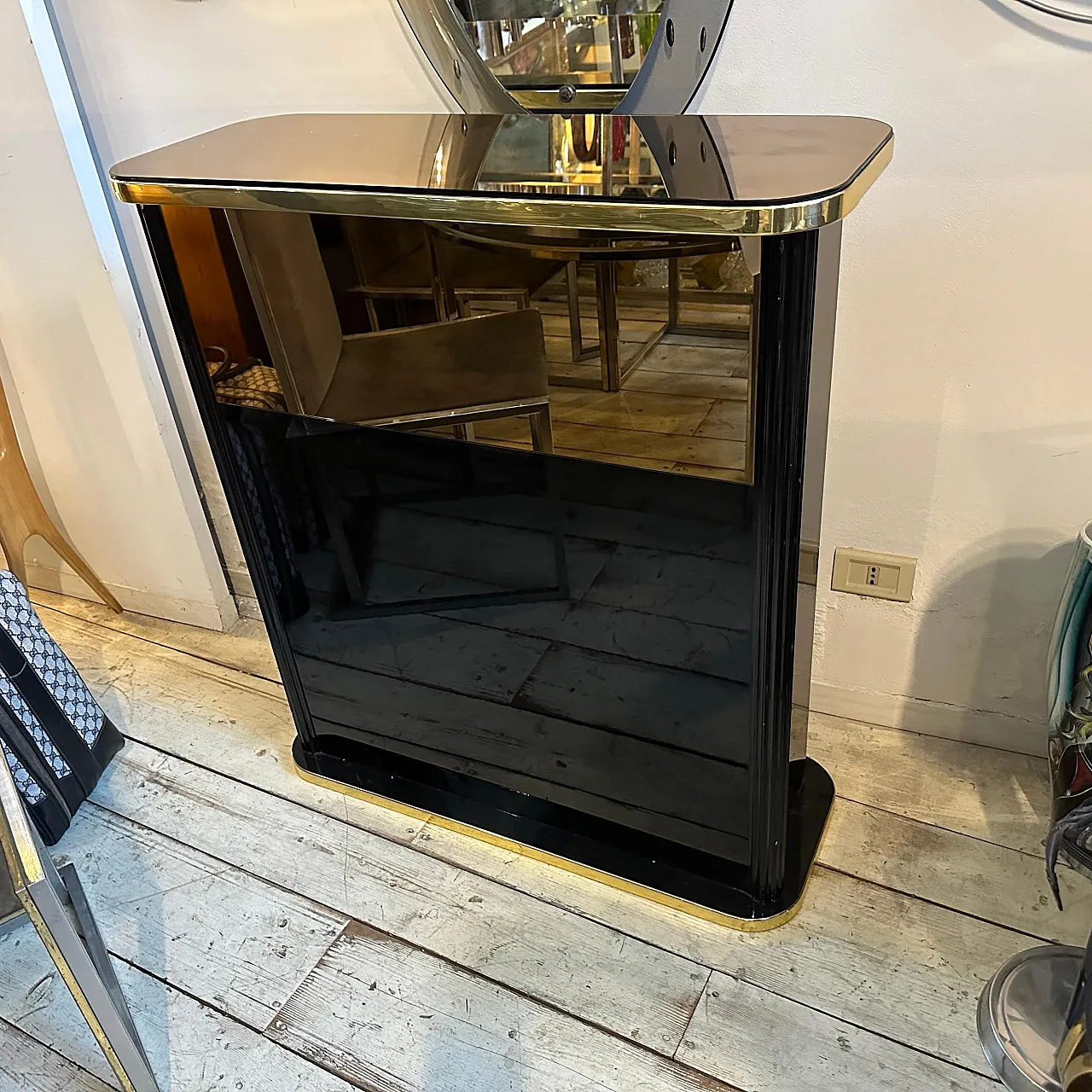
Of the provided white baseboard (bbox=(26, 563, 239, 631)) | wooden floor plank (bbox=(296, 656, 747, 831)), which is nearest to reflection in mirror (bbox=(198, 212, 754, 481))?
wooden floor plank (bbox=(296, 656, 747, 831))

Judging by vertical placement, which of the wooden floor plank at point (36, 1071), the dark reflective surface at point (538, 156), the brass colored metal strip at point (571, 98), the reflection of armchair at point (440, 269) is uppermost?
the brass colored metal strip at point (571, 98)

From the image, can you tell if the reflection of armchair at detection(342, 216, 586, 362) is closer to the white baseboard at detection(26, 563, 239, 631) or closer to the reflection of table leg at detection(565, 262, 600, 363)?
the reflection of table leg at detection(565, 262, 600, 363)

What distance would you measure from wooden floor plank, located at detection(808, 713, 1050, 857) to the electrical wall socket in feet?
0.93

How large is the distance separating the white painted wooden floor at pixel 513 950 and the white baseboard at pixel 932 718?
0.03 m

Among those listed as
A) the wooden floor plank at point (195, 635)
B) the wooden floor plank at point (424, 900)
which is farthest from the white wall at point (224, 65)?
the wooden floor plank at point (424, 900)

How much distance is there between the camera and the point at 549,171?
0.98m

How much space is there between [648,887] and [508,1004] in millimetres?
260

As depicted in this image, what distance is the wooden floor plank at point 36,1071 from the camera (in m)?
1.24

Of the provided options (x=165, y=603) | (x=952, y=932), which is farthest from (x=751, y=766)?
(x=165, y=603)

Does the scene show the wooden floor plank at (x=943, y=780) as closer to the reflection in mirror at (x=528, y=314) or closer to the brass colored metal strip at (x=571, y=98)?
the reflection in mirror at (x=528, y=314)

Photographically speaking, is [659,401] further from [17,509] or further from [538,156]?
[17,509]

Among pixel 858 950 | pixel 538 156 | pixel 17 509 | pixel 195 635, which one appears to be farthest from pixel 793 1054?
pixel 17 509

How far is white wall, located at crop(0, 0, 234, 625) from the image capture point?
162 cm

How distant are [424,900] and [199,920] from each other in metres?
0.35
